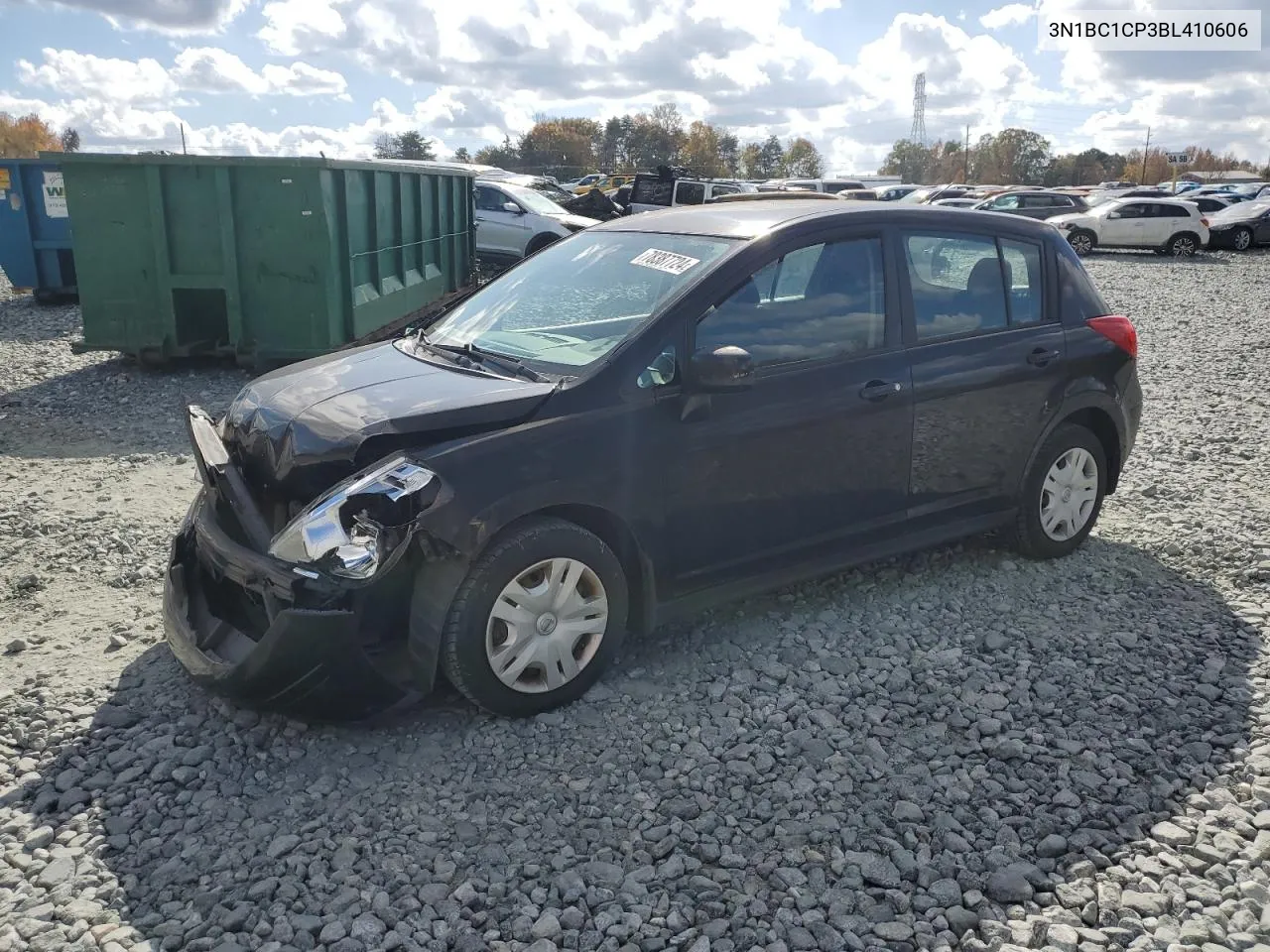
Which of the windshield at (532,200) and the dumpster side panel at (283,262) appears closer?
the dumpster side panel at (283,262)

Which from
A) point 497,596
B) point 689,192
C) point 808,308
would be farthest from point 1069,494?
point 689,192

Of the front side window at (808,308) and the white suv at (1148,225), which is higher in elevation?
the front side window at (808,308)

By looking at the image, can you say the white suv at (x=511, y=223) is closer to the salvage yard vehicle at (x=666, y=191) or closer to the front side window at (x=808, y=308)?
the salvage yard vehicle at (x=666, y=191)

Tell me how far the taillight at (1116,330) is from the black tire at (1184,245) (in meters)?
24.4

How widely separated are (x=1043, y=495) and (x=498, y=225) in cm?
1372

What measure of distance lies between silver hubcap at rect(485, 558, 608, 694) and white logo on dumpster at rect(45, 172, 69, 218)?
44.3 feet

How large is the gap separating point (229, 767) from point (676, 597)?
170cm

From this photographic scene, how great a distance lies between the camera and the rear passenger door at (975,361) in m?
4.69

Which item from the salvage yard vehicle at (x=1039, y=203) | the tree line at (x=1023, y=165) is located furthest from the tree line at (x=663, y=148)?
the salvage yard vehicle at (x=1039, y=203)

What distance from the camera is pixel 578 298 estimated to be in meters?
4.43

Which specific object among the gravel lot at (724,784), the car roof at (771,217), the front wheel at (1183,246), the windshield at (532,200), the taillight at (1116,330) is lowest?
the gravel lot at (724,784)

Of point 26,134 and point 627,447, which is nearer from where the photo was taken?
point 627,447

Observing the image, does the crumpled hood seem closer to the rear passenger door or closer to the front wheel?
the rear passenger door

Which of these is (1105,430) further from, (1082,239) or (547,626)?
(1082,239)
